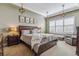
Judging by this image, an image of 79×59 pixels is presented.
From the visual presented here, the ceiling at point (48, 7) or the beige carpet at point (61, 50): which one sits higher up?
the ceiling at point (48, 7)

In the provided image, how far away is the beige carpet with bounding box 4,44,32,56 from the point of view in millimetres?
1937

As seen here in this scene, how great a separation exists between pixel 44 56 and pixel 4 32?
1085 millimetres

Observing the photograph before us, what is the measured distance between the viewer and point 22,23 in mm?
2055

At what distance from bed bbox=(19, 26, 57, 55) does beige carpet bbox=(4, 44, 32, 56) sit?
0.12 metres

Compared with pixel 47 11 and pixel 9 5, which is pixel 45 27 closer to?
pixel 47 11

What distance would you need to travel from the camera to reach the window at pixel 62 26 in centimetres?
192

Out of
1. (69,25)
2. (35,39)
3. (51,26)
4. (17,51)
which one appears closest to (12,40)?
(17,51)

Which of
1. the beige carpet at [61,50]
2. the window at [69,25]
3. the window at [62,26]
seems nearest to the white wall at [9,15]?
the window at [62,26]

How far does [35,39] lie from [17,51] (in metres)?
0.51

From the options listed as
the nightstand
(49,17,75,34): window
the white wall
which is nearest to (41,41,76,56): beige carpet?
(49,17,75,34): window

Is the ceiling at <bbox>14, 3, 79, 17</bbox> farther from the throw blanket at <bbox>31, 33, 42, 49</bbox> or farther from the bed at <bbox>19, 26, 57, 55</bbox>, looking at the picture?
the throw blanket at <bbox>31, 33, 42, 49</bbox>

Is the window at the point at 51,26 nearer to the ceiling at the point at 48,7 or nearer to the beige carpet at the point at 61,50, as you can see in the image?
the ceiling at the point at 48,7

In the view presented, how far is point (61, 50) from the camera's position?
202 centimetres

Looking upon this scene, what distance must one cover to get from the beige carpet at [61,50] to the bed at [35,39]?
3.5 inches
